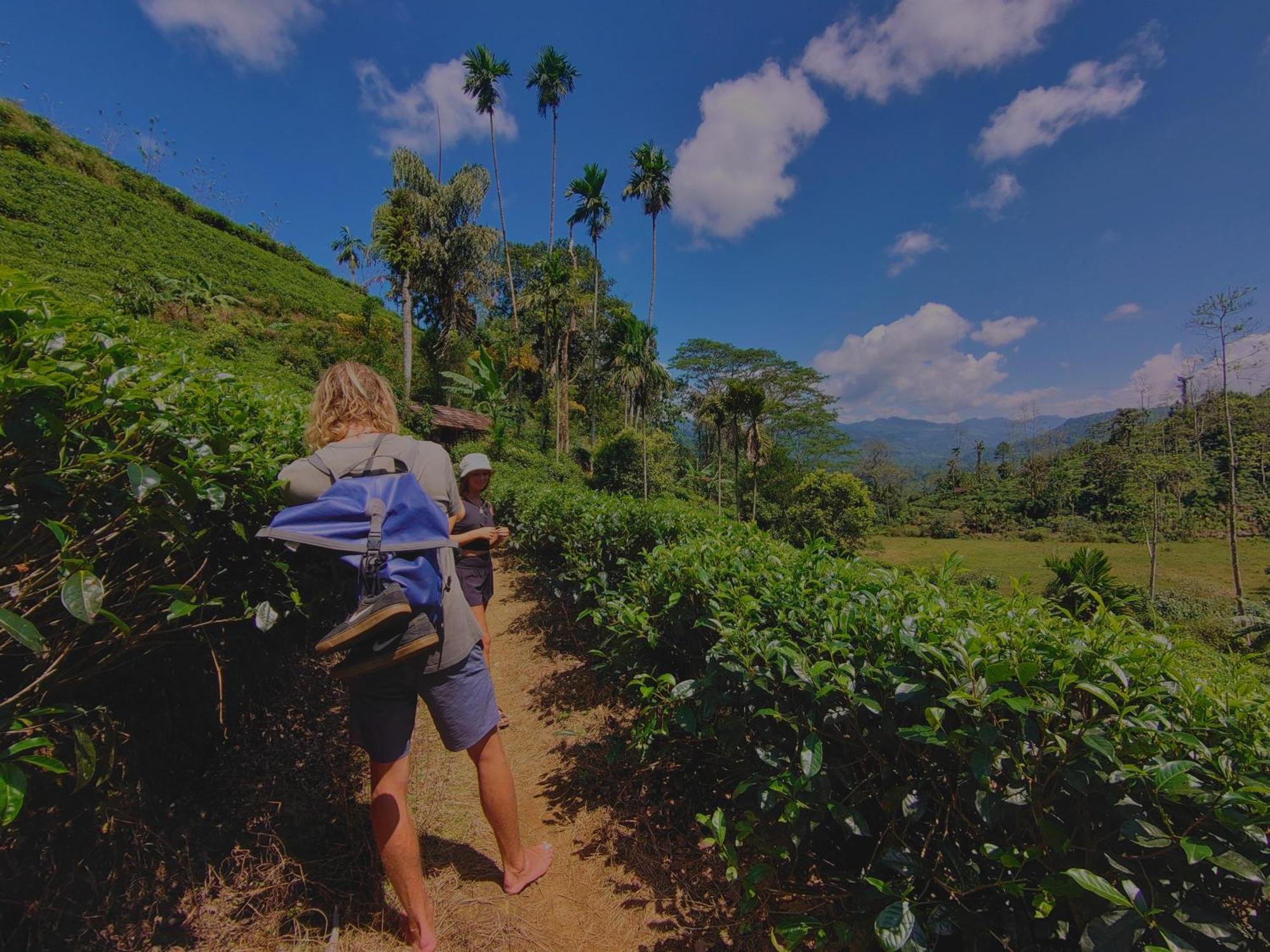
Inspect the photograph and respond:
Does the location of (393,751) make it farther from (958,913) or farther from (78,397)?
(958,913)

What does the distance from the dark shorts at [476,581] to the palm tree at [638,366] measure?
51.7 ft

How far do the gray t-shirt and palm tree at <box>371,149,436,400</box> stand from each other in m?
20.5

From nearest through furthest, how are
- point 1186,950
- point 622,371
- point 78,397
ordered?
point 1186,950, point 78,397, point 622,371

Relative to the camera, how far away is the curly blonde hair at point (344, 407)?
167cm

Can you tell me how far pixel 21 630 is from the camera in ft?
2.73

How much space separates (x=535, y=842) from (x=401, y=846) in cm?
90

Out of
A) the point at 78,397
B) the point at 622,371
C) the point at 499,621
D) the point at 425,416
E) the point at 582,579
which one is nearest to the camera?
the point at 78,397

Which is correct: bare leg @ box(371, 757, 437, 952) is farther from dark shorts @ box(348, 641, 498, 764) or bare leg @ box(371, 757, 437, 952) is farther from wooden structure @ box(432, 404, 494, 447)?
wooden structure @ box(432, 404, 494, 447)

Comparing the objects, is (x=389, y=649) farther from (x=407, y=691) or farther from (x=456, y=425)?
(x=456, y=425)

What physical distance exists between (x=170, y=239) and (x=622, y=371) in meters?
20.0

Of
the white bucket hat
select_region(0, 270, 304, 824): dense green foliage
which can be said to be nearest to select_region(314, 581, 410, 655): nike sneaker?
select_region(0, 270, 304, 824): dense green foliage

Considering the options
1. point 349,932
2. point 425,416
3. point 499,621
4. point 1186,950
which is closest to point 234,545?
point 349,932

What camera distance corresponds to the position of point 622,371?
70.1ft

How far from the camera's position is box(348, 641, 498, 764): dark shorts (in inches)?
60.6
